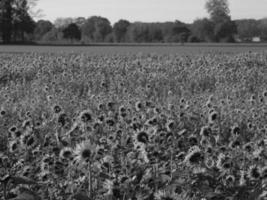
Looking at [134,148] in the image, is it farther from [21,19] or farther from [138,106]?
[21,19]

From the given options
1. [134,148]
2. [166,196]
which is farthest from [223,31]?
[166,196]

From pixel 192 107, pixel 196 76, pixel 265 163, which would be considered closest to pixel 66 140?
pixel 265 163

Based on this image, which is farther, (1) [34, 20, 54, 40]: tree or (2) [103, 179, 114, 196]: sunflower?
(1) [34, 20, 54, 40]: tree

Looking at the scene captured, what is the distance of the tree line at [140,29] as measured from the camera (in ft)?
264

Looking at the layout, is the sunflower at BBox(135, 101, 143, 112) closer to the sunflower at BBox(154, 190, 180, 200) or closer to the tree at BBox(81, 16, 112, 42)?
the sunflower at BBox(154, 190, 180, 200)

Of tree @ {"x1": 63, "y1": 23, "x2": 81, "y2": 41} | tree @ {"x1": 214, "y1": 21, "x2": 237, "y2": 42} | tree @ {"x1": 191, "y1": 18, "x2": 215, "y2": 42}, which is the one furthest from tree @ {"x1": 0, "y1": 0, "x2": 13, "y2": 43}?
tree @ {"x1": 214, "y1": 21, "x2": 237, "y2": 42}

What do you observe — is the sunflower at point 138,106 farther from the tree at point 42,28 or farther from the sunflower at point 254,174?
the tree at point 42,28

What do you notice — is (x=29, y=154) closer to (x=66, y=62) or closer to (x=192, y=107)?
(x=192, y=107)

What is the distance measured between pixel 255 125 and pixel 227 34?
2922 inches

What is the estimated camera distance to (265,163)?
14.0ft

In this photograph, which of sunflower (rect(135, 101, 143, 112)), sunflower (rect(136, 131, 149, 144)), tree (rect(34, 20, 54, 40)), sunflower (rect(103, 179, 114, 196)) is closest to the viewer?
sunflower (rect(103, 179, 114, 196))

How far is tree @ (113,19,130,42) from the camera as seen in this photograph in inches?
3910

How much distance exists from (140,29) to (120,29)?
1149 cm

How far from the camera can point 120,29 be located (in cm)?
10431
